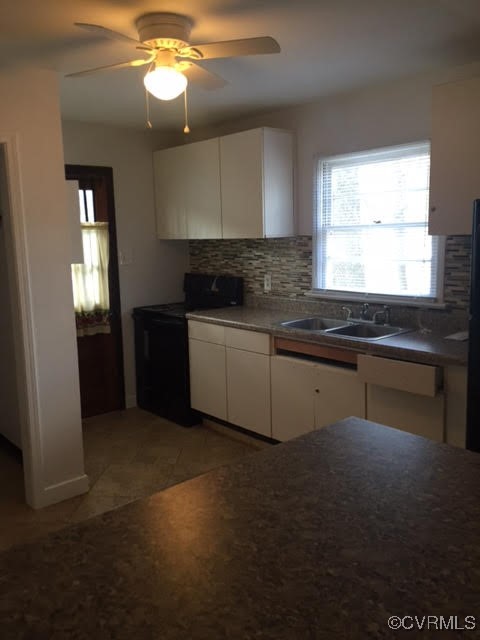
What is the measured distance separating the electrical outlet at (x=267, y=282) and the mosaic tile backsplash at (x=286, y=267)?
0.03 meters

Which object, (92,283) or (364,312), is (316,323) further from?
(92,283)

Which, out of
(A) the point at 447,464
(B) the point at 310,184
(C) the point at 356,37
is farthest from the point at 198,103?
(A) the point at 447,464

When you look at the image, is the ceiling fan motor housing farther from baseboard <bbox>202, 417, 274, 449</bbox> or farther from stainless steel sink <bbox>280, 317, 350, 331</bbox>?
baseboard <bbox>202, 417, 274, 449</bbox>

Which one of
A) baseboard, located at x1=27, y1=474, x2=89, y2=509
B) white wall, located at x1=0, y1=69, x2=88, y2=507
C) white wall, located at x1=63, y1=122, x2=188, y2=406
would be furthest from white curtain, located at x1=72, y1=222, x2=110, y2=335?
baseboard, located at x1=27, y1=474, x2=89, y2=509

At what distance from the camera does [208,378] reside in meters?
4.10

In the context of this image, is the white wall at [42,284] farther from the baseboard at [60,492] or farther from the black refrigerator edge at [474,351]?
the black refrigerator edge at [474,351]

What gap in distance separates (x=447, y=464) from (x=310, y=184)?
113 inches

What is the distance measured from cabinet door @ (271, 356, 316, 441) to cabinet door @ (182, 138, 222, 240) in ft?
4.17

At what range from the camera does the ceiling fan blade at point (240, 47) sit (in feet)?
6.55

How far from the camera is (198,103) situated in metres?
3.74

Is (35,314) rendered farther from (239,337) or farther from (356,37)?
(356,37)

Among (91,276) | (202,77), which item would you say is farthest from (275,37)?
(91,276)

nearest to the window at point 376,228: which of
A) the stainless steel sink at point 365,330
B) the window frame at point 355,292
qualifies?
the window frame at point 355,292

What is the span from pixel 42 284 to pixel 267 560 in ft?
7.67
